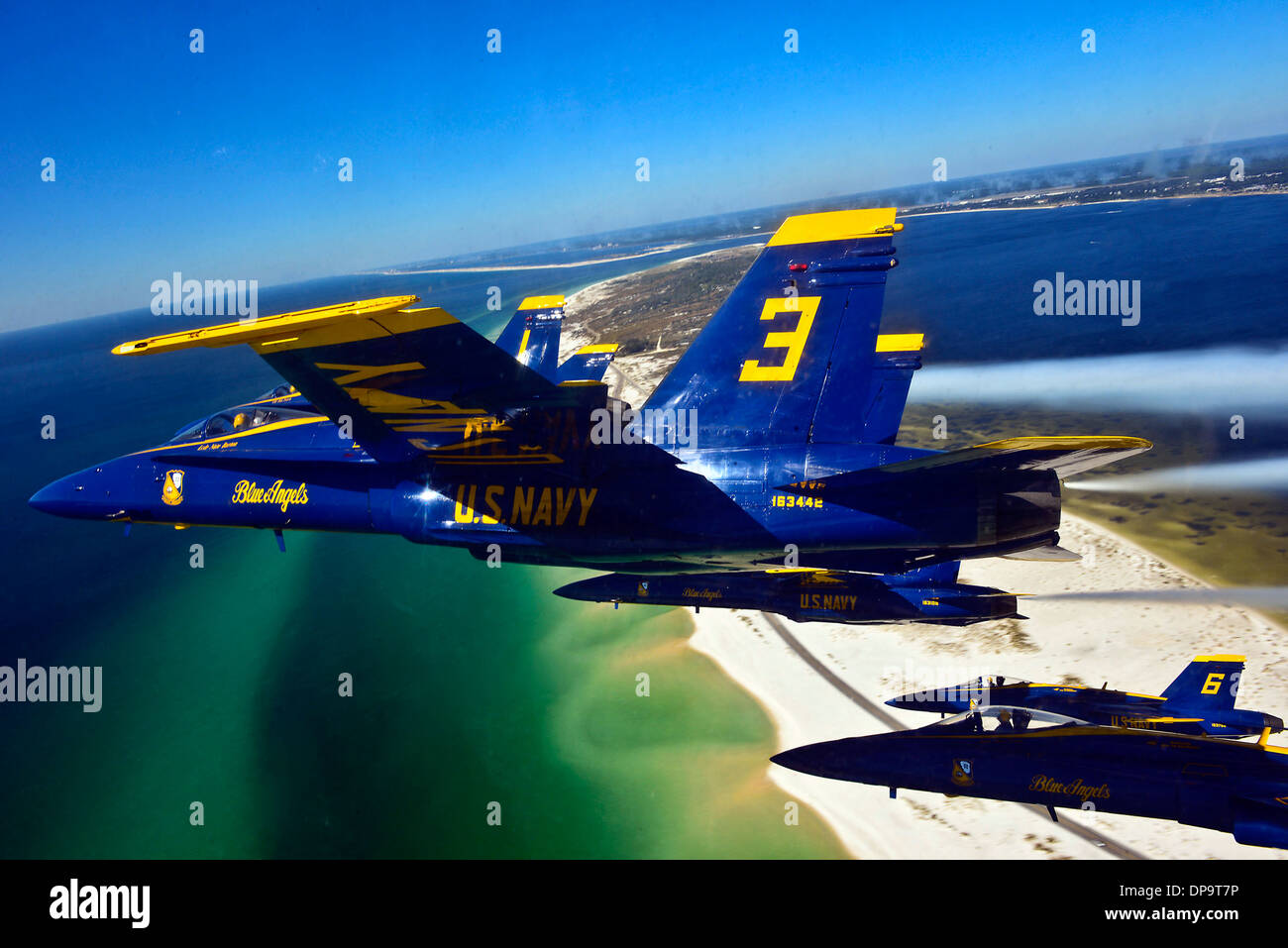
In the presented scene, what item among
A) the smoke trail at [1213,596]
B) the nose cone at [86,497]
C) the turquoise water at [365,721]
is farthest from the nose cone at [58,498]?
the smoke trail at [1213,596]

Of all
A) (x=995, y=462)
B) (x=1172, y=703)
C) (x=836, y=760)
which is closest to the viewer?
(x=995, y=462)

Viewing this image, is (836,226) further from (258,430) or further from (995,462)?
(258,430)

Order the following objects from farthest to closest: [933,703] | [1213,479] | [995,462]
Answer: [1213,479] → [933,703] → [995,462]

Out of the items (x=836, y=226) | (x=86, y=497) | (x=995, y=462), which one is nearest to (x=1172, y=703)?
(x=995, y=462)

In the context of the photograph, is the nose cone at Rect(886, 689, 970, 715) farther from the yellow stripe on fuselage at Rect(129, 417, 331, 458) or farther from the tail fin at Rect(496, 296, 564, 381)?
the yellow stripe on fuselage at Rect(129, 417, 331, 458)

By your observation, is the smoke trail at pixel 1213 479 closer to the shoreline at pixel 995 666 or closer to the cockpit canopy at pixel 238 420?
the shoreline at pixel 995 666
